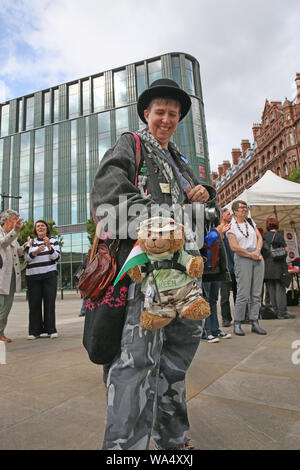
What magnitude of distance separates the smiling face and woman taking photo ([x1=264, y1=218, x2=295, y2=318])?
4.90 metres

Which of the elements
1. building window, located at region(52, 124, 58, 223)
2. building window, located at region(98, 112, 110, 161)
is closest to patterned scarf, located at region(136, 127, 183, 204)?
building window, located at region(98, 112, 110, 161)

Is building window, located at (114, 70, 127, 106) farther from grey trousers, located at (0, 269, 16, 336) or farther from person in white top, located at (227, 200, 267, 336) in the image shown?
grey trousers, located at (0, 269, 16, 336)

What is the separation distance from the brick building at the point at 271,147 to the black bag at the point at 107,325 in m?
44.8

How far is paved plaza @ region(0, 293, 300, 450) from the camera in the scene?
4.83 ft

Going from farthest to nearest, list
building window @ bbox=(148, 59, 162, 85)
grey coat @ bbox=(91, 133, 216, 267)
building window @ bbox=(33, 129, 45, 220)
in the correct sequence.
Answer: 1. building window @ bbox=(33, 129, 45, 220)
2. building window @ bbox=(148, 59, 162, 85)
3. grey coat @ bbox=(91, 133, 216, 267)

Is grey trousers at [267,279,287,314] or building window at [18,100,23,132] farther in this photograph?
building window at [18,100,23,132]

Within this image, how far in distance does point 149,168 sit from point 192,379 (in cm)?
186

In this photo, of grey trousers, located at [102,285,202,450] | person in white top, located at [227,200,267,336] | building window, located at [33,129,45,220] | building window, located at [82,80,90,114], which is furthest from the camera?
building window, located at [82,80,90,114]

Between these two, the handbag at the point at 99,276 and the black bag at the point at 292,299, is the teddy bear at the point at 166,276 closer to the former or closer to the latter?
the handbag at the point at 99,276

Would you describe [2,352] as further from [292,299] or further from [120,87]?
[120,87]

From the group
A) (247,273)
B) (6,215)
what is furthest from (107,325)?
(6,215)

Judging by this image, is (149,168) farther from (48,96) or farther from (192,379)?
(48,96)

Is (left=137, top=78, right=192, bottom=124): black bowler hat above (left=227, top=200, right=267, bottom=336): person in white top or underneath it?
above

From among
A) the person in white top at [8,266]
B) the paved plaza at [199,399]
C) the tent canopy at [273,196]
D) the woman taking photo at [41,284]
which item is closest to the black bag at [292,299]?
the tent canopy at [273,196]
